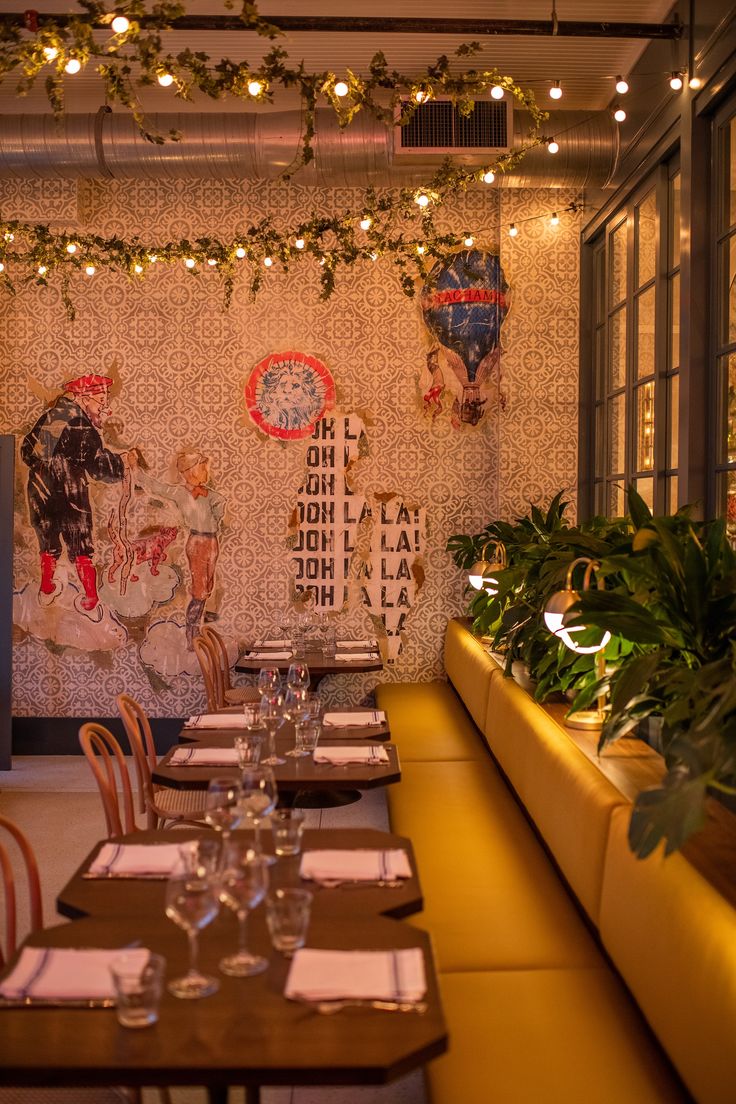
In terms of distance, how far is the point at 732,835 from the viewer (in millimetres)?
2504

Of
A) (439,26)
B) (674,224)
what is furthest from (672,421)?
(439,26)

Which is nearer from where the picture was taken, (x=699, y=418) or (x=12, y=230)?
(x=699, y=418)

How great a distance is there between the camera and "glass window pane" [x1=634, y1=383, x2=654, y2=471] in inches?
209

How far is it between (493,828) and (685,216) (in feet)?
9.15

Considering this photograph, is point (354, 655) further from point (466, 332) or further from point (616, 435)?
point (466, 332)

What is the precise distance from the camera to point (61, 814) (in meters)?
5.57

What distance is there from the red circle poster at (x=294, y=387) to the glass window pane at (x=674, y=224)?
270 cm

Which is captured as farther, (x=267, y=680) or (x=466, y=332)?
(x=466, y=332)

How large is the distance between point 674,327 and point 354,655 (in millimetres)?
2685

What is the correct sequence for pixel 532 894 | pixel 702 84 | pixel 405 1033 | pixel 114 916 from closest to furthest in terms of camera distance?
pixel 405 1033 < pixel 114 916 < pixel 532 894 < pixel 702 84

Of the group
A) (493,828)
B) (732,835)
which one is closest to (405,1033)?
(732,835)

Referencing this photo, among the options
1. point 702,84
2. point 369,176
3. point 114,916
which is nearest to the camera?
point 114,916

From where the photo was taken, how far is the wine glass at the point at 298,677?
3.88 metres

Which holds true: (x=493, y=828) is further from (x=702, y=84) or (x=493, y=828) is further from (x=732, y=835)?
(x=702, y=84)
